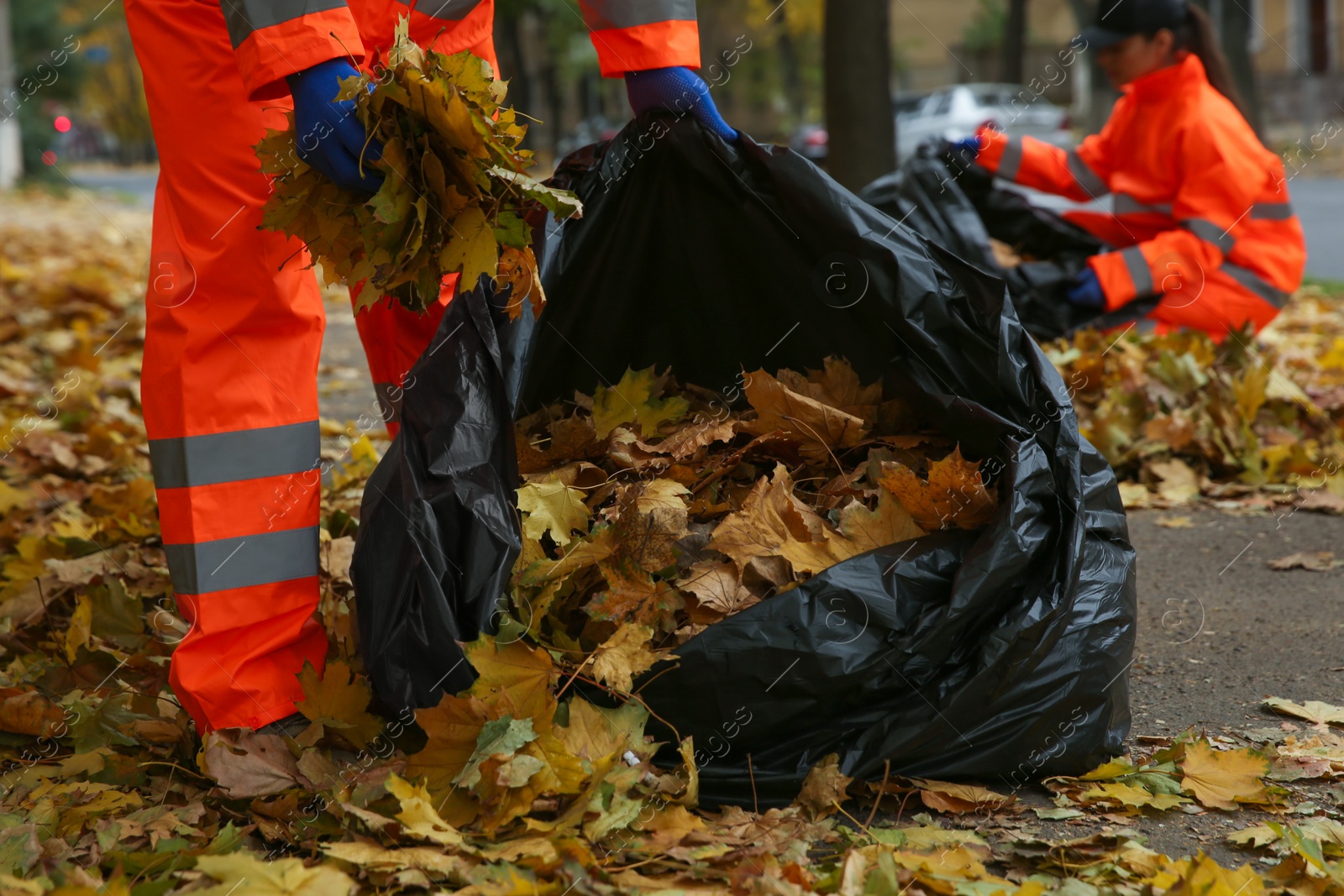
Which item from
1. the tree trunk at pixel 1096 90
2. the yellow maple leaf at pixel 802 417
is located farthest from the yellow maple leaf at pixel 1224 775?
the tree trunk at pixel 1096 90

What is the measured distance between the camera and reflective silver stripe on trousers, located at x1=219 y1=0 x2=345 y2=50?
1.76 meters

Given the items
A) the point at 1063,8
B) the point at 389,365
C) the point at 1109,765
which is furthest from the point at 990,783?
the point at 1063,8

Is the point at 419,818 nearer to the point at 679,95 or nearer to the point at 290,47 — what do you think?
the point at 290,47

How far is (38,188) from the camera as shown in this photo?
22516mm

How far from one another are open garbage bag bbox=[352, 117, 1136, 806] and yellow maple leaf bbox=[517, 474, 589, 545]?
87mm

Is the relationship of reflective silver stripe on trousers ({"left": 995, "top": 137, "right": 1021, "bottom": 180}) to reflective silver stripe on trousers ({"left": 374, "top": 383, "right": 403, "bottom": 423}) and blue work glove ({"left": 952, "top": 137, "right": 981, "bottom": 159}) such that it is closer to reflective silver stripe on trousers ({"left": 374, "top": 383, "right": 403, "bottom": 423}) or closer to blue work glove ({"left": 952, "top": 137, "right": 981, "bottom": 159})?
blue work glove ({"left": 952, "top": 137, "right": 981, "bottom": 159})

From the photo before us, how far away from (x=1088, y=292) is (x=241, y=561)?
3.25m

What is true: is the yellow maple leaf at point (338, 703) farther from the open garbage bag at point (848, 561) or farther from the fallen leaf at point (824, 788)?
the fallen leaf at point (824, 788)

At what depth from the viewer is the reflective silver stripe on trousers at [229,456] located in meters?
1.97

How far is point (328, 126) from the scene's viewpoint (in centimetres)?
179

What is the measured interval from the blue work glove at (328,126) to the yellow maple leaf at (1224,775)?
160 cm

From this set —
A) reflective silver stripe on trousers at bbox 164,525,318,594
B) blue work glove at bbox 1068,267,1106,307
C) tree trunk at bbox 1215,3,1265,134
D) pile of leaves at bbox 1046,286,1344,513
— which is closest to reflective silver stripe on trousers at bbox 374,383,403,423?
reflective silver stripe on trousers at bbox 164,525,318,594

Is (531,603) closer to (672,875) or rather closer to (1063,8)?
(672,875)

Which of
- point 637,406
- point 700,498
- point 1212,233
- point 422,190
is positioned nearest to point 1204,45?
point 1212,233
